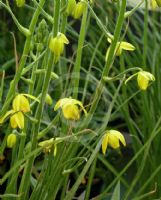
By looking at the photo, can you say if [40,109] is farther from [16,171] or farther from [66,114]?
[16,171]

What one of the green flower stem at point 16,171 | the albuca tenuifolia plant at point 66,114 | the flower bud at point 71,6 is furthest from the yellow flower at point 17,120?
the flower bud at point 71,6

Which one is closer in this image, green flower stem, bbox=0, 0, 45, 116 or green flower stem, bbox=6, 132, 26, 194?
green flower stem, bbox=0, 0, 45, 116

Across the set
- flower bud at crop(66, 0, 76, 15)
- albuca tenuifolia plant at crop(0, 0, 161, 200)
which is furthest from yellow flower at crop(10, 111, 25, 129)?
flower bud at crop(66, 0, 76, 15)

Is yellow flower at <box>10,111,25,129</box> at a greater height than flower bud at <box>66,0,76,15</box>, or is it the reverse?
flower bud at <box>66,0,76,15</box>

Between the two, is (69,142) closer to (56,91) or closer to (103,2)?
(56,91)

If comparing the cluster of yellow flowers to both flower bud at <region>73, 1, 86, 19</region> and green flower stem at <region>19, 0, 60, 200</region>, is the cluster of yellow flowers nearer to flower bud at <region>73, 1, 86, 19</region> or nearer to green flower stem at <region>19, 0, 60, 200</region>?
green flower stem at <region>19, 0, 60, 200</region>

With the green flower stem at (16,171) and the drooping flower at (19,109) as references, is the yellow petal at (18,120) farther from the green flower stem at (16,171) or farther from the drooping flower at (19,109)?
the green flower stem at (16,171)

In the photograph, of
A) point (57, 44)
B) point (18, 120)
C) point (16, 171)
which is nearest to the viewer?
point (57, 44)

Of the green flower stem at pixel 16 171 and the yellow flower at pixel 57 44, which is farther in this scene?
the green flower stem at pixel 16 171

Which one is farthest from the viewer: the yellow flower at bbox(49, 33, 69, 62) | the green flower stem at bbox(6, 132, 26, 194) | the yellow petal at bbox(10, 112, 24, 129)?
the green flower stem at bbox(6, 132, 26, 194)

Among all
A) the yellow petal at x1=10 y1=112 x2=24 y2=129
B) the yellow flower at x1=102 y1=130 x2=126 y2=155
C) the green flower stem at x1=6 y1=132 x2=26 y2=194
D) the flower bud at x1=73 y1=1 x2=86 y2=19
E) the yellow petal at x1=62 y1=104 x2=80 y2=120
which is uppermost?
the flower bud at x1=73 y1=1 x2=86 y2=19

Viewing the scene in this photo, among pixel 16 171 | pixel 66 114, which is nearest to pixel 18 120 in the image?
pixel 66 114

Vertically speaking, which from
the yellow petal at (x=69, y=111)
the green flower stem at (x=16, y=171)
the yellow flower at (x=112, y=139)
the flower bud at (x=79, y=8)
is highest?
the flower bud at (x=79, y=8)
